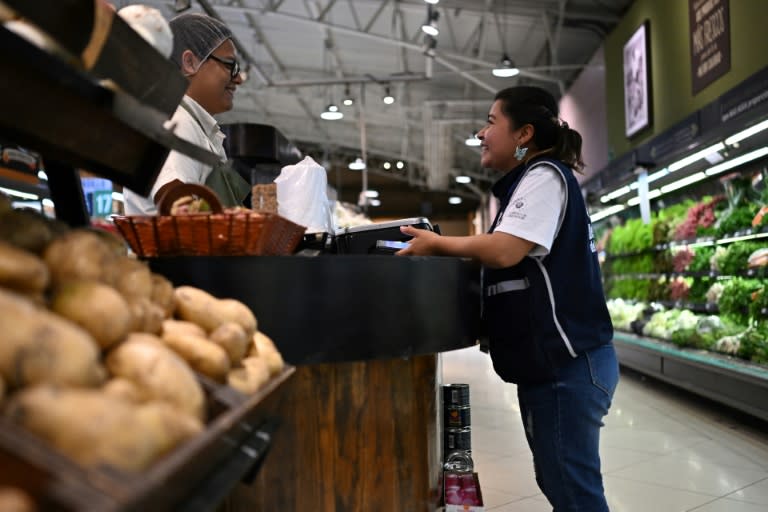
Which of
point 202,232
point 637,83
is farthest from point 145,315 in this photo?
point 637,83

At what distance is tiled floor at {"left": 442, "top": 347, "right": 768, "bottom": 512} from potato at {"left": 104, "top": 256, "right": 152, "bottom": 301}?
9.32 feet

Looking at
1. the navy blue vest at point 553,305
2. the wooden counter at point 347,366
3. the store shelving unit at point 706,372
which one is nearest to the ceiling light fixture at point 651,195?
the store shelving unit at point 706,372

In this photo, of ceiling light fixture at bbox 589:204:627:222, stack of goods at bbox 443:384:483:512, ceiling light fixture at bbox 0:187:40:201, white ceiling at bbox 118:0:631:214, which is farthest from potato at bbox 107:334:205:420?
ceiling light fixture at bbox 589:204:627:222

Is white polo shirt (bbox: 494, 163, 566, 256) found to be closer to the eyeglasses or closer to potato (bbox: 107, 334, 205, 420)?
the eyeglasses

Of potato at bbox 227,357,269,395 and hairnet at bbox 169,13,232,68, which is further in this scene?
hairnet at bbox 169,13,232,68

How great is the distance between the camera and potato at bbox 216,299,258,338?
1.26m

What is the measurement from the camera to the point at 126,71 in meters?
1.16

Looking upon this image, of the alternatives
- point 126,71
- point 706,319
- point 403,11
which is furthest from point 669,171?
point 126,71

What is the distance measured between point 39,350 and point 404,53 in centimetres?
1246

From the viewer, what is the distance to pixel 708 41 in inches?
258

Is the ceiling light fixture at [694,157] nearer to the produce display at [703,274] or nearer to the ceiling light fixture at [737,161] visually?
the ceiling light fixture at [737,161]

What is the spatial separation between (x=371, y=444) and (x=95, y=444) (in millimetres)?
1338

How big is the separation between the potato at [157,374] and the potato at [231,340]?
205 millimetres

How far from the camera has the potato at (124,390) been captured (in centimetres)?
84
